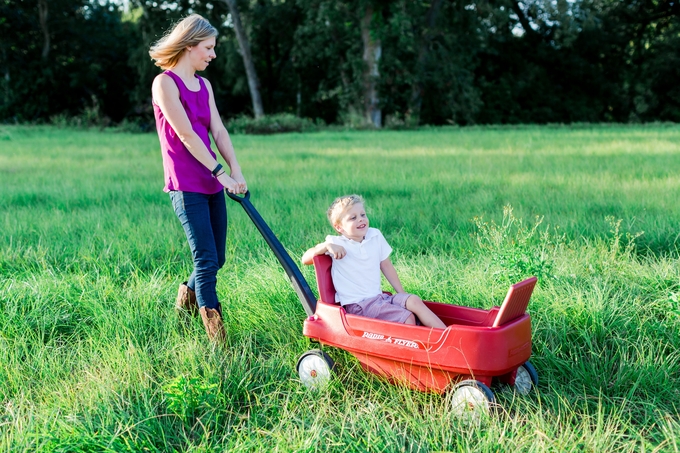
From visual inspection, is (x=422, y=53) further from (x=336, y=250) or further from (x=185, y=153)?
(x=336, y=250)

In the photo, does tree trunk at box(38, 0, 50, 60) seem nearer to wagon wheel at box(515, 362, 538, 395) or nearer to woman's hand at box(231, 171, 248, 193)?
woman's hand at box(231, 171, 248, 193)

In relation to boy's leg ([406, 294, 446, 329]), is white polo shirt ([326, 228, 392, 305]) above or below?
above

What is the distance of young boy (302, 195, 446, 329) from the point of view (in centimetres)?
344

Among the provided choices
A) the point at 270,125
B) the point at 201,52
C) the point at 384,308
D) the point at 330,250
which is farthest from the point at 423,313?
the point at 270,125

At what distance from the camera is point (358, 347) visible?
3.14 meters

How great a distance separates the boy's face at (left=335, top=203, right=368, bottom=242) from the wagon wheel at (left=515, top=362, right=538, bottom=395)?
3.51ft

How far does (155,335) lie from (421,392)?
1610 mm

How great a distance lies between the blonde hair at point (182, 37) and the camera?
11.3 feet

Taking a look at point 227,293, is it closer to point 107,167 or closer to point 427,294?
point 427,294

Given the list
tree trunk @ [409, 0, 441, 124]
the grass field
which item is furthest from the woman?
tree trunk @ [409, 0, 441, 124]

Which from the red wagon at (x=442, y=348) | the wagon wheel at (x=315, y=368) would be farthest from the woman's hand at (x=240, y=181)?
the wagon wheel at (x=315, y=368)

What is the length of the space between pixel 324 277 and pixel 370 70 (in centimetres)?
2570

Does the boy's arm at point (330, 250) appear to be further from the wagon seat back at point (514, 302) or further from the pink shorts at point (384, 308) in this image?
the wagon seat back at point (514, 302)

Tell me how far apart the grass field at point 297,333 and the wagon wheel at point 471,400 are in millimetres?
46
